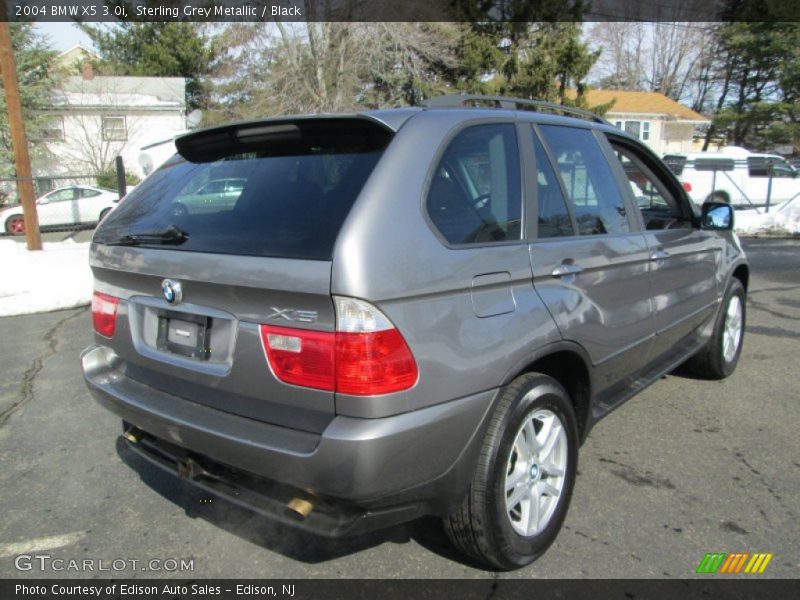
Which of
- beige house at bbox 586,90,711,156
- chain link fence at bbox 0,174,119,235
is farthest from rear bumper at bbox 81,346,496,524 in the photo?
beige house at bbox 586,90,711,156

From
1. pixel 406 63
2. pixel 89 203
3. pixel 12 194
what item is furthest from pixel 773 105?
pixel 12 194

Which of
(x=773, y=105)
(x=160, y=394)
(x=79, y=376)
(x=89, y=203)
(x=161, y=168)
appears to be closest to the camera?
(x=160, y=394)

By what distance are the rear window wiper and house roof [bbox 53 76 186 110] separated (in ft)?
93.5

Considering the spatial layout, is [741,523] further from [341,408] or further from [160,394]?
[160,394]

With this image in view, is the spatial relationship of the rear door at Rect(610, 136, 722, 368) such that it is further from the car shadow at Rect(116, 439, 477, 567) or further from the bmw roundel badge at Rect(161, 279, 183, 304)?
the bmw roundel badge at Rect(161, 279, 183, 304)

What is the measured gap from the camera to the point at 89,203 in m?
17.7

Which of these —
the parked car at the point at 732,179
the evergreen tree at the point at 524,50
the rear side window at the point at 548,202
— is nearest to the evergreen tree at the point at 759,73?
the evergreen tree at the point at 524,50

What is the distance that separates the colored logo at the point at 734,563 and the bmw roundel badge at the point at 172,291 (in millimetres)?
2327

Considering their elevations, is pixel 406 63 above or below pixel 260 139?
above

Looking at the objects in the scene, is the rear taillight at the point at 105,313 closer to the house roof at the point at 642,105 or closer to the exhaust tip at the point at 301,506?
the exhaust tip at the point at 301,506

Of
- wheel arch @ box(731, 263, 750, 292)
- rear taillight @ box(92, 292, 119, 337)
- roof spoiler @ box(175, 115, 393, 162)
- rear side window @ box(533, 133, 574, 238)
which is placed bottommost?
wheel arch @ box(731, 263, 750, 292)

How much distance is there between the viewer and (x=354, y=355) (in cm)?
190

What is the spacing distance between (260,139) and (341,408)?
1.24m

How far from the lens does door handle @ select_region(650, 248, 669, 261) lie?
3.38 meters
